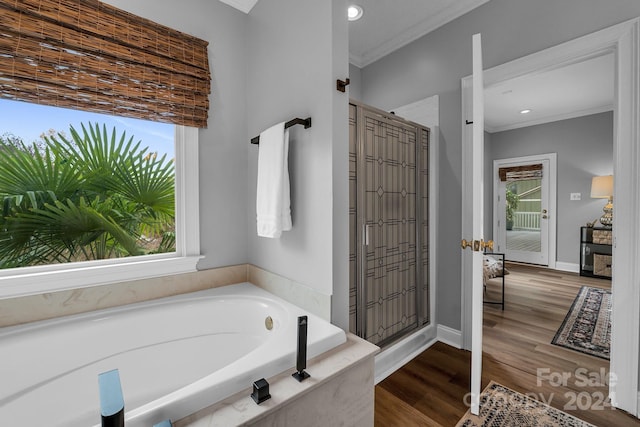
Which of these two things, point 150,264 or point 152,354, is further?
point 150,264

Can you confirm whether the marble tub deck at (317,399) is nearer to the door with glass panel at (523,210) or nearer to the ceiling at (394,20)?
the ceiling at (394,20)

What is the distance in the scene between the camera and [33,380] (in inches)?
47.0

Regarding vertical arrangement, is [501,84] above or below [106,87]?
above

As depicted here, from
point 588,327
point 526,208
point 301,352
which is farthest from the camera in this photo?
point 526,208

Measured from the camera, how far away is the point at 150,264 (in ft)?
5.45

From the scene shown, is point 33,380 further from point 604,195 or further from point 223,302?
point 604,195

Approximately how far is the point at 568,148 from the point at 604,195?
106cm

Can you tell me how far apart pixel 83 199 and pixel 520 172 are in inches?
249

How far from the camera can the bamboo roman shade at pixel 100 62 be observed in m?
1.30

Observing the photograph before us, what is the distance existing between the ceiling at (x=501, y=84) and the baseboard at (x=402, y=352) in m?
2.04

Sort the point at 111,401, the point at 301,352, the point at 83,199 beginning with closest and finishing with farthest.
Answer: the point at 111,401
the point at 301,352
the point at 83,199

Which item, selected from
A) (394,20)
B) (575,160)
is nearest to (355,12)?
(394,20)

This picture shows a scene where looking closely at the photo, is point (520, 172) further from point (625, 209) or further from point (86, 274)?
point (86, 274)

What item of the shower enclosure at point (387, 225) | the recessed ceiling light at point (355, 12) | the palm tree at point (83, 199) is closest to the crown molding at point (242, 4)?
the recessed ceiling light at point (355, 12)
